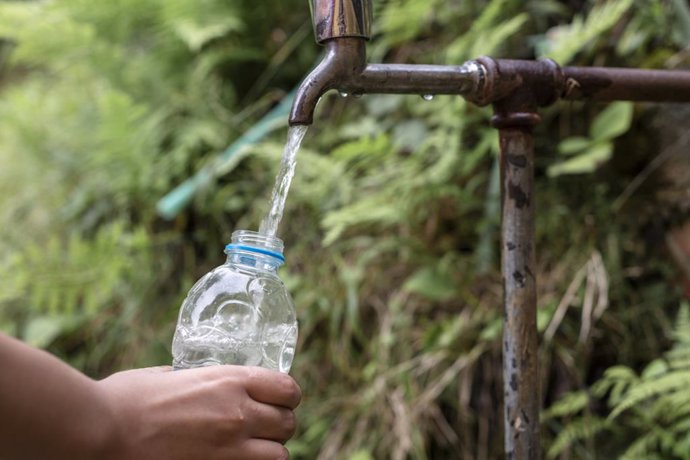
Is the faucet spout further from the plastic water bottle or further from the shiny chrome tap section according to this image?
the plastic water bottle

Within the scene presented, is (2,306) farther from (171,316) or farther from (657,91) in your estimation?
(657,91)

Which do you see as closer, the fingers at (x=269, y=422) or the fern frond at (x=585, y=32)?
the fingers at (x=269, y=422)

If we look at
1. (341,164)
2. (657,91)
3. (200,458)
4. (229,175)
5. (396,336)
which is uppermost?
(229,175)

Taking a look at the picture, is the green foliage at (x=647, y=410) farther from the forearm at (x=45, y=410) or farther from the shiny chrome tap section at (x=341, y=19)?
the forearm at (x=45, y=410)

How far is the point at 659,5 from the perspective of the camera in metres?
1.67

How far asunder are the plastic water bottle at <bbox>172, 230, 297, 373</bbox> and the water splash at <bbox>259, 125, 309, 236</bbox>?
5 cm

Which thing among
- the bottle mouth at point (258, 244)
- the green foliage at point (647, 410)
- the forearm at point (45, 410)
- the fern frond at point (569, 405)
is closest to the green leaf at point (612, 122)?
the green foliage at point (647, 410)

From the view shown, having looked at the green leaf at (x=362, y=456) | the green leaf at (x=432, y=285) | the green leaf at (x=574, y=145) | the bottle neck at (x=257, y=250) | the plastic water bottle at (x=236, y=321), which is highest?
the green leaf at (x=574, y=145)

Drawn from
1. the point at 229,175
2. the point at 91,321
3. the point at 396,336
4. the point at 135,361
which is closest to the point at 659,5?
the point at 396,336

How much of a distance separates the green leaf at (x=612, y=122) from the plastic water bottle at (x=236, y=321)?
96 centimetres

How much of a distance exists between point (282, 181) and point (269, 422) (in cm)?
30

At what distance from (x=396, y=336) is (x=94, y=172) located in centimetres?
133

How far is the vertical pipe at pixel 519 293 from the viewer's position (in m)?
0.94

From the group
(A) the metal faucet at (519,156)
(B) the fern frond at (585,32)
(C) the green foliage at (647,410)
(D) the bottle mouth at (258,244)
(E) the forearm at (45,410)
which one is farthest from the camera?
(B) the fern frond at (585,32)
